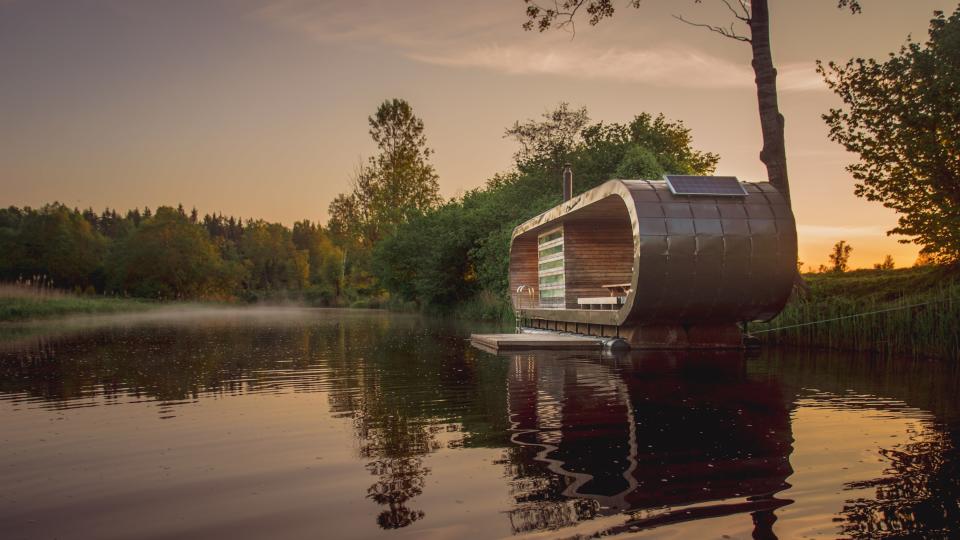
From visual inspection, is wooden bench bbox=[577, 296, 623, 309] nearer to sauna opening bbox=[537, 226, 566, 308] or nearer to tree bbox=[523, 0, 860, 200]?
sauna opening bbox=[537, 226, 566, 308]

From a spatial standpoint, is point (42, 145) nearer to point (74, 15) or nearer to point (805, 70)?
point (74, 15)

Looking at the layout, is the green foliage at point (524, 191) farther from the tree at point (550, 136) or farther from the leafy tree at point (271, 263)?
the leafy tree at point (271, 263)

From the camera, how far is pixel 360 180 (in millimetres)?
62625

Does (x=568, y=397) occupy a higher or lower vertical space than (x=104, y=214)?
lower

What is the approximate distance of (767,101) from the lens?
19.5 meters

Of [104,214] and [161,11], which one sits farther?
[104,214]

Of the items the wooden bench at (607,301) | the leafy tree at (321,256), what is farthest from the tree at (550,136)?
the leafy tree at (321,256)

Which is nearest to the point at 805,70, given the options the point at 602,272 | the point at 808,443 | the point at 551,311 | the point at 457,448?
the point at 602,272

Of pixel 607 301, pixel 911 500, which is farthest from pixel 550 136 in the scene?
pixel 911 500

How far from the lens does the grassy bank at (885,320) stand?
13.8 meters

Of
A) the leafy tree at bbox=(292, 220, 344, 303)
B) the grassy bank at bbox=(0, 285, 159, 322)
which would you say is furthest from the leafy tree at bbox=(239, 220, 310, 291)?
the grassy bank at bbox=(0, 285, 159, 322)

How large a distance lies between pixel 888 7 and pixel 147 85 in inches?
1015

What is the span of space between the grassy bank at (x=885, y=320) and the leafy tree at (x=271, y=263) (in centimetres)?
8317

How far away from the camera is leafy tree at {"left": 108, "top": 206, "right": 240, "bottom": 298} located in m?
76.9
